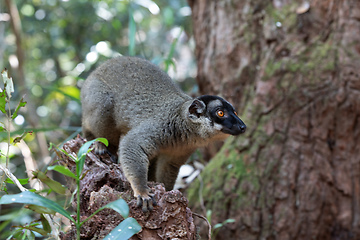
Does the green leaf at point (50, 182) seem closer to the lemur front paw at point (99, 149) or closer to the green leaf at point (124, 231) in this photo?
the green leaf at point (124, 231)

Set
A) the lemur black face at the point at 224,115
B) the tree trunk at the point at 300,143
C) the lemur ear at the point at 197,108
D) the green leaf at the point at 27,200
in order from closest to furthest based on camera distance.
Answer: the green leaf at the point at 27,200, the lemur black face at the point at 224,115, the lemur ear at the point at 197,108, the tree trunk at the point at 300,143

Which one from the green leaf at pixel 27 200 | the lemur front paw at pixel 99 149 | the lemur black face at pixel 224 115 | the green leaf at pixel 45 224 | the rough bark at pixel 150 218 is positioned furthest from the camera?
the lemur front paw at pixel 99 149

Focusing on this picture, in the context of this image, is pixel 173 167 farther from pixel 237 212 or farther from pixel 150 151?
pixel 237 212

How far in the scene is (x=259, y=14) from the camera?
21.3 feet

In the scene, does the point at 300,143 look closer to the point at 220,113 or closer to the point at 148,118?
the point at 220,113

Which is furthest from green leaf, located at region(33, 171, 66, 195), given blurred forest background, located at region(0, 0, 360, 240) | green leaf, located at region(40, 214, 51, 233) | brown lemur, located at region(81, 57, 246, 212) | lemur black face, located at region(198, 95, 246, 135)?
blurred forest background, located at region(0, 0, 360, 240)

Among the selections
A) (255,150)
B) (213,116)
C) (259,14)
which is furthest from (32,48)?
(213,116)

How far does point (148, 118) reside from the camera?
4414mm

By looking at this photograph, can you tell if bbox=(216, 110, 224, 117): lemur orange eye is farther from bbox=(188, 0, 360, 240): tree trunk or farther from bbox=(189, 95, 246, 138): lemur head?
bbox=(188, 0, 360, 240): tree trunk

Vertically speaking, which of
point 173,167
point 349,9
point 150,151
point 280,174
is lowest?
point 280,174

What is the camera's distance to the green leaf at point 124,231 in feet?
7.31

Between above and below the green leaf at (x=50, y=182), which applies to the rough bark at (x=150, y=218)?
below

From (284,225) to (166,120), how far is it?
2.56 meters

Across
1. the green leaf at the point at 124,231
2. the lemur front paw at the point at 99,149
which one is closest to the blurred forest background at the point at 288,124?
the lemur front paw at the point at 99,149
